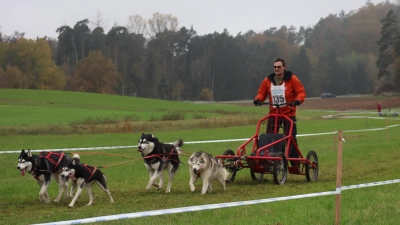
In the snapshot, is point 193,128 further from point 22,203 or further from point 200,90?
point 200,90

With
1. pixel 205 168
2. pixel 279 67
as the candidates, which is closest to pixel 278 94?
pixel 279 67

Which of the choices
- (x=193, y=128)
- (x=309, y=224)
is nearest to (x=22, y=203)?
(x=309, y=224)

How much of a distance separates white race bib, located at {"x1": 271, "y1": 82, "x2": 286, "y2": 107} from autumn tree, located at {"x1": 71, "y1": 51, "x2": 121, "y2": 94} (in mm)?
86796

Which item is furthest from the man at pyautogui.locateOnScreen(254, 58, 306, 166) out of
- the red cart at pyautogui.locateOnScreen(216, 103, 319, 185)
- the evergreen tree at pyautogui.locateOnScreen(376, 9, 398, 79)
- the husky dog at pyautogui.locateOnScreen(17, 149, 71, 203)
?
the evergreen tree at pyautogui.locateOnScreen(376, 9, 398, 79)

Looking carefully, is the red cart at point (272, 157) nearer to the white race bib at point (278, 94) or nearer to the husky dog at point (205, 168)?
the white race bib at point (278, 94)

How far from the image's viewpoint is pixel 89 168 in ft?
32.3

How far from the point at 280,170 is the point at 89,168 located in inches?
162

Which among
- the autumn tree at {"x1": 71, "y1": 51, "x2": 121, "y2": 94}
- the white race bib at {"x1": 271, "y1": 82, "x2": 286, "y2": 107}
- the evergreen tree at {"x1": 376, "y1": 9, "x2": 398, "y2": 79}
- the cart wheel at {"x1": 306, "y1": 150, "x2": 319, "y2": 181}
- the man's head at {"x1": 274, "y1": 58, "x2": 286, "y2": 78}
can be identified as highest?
the evergreen tree at {"x1": 376, "y1": 9, "x2": 398, "y2": 79}

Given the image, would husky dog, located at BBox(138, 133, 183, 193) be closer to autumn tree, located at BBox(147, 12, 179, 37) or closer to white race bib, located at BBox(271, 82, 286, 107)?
white race bib, located at BBox(271, 82, 286, 107)

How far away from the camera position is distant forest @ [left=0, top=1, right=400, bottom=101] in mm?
98625

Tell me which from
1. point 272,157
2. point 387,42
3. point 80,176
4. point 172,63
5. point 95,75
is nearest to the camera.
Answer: point 80,176

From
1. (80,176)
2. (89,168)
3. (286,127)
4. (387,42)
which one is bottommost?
(80,176)

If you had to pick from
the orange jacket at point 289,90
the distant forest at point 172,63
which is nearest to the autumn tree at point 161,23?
the distant forest at point 172,63

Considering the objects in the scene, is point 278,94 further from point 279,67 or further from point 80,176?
point 80,176
